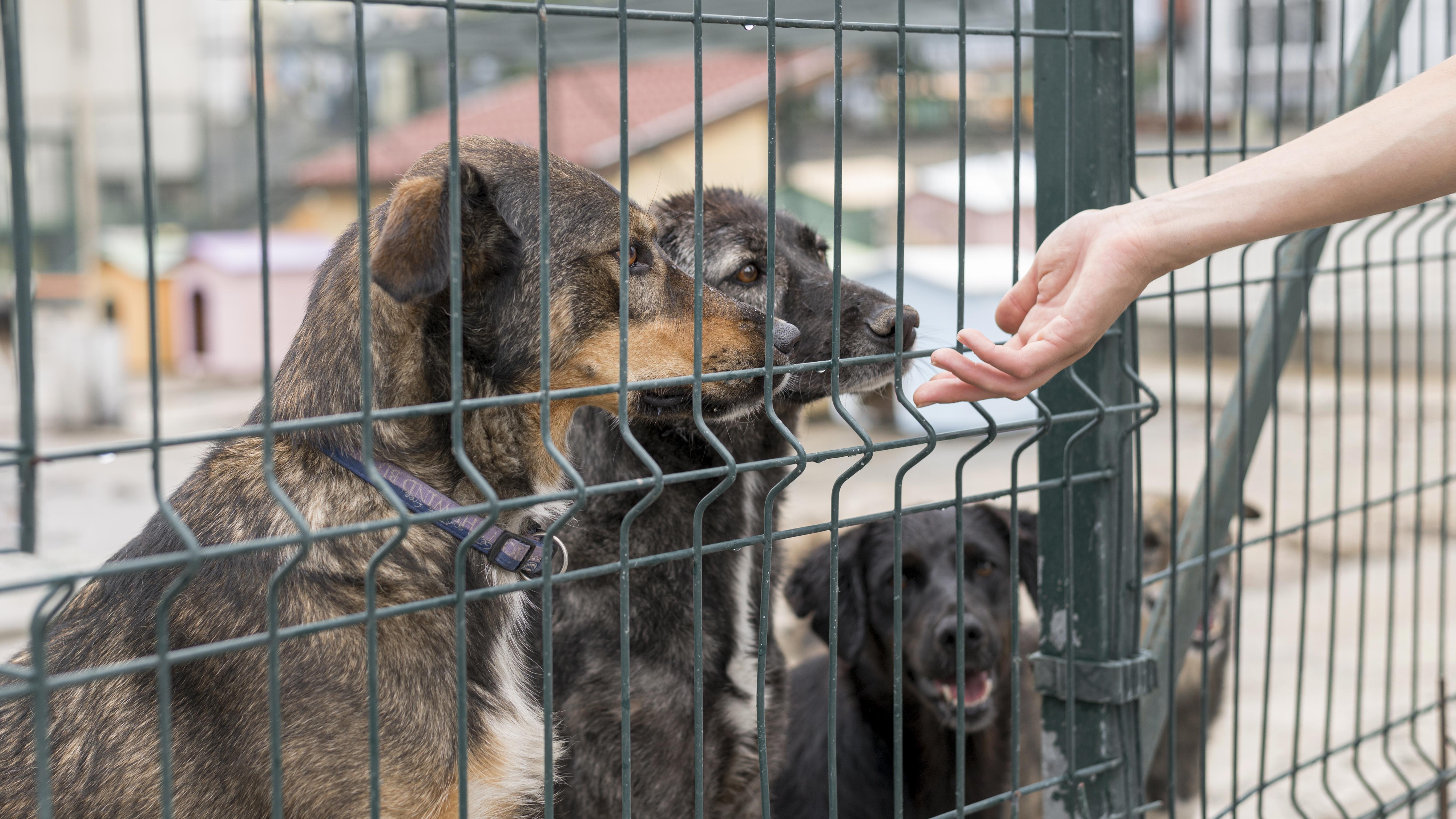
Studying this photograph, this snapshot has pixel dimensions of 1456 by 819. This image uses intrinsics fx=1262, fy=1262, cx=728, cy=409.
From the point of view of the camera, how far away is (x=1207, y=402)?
306cm

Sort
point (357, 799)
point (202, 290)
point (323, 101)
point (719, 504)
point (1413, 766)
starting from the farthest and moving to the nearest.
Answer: point (323, 101)
point (202, 290)
point (1413, 766)
point (719, 504)
point (357, 799)

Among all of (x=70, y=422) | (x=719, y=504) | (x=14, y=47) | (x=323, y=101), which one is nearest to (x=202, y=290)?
(x=70, y=422)

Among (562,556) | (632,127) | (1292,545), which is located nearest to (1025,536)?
(562,556)

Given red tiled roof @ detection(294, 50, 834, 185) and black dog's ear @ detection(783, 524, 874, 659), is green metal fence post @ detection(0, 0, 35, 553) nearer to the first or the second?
black dog's ear @ detection(783, 524, 874, 659)

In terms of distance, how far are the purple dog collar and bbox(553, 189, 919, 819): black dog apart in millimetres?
672

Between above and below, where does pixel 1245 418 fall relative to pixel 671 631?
above

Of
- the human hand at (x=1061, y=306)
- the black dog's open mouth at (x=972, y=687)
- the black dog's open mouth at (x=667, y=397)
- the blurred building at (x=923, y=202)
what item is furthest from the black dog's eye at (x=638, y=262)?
the blurred building at (x=923, y=202)

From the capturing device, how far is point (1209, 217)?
6.79 feet

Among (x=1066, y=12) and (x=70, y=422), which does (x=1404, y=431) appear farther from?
(x=70, y=422)

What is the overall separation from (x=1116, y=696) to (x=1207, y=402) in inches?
29.8

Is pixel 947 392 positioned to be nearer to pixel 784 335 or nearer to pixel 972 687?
pixel 784 335

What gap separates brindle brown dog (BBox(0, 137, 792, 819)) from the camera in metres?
2.04

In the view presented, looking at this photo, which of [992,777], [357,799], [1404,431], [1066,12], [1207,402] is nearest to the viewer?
[357,799]

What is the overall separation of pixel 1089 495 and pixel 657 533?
1.05 m
